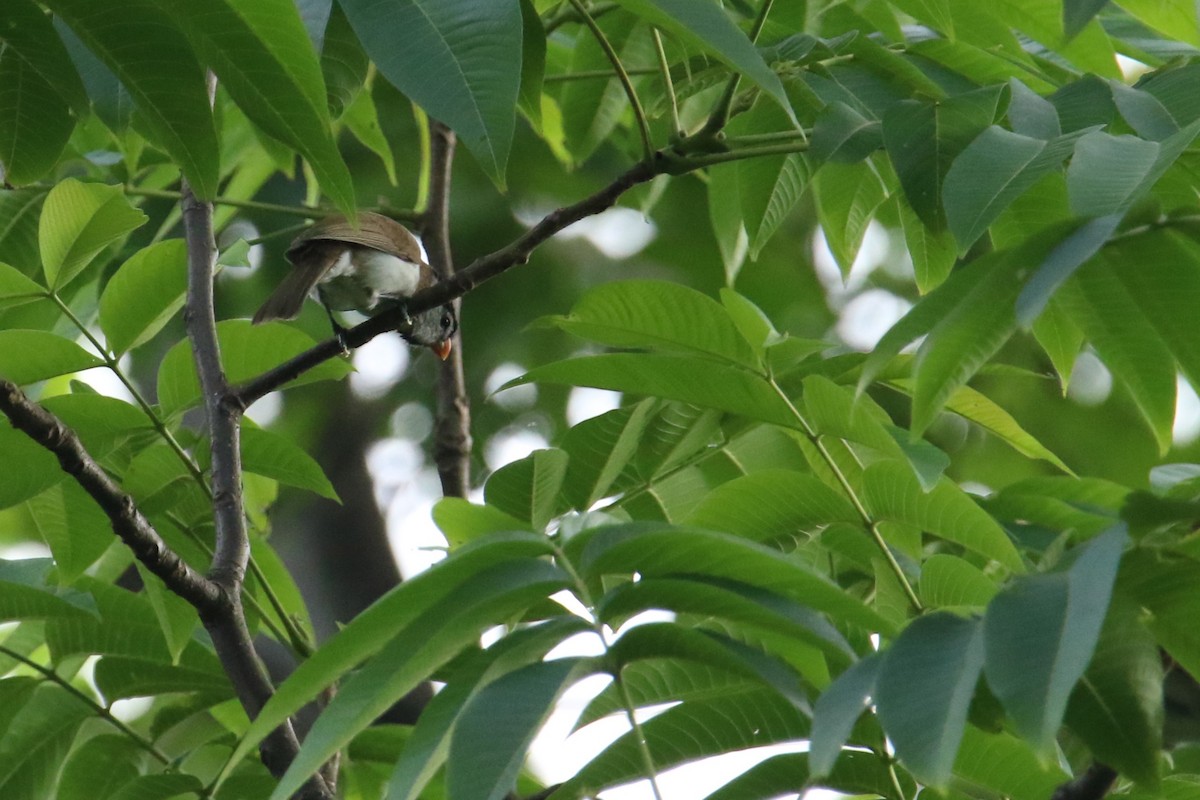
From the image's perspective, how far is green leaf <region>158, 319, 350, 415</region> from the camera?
2.86 meters

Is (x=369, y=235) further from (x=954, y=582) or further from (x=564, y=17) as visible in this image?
(x=954, y=582)

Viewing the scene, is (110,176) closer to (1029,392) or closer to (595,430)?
(595,430)

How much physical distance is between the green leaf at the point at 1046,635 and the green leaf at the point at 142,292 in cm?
196

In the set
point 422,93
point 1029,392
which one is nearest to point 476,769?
point 422,93

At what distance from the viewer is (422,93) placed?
6.11ft

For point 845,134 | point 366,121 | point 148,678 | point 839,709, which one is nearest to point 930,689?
point 839,709

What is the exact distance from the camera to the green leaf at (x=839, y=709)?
4.35 ft

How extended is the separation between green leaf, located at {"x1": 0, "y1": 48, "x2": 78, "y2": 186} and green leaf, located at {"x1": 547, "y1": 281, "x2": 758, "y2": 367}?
1.01 metres

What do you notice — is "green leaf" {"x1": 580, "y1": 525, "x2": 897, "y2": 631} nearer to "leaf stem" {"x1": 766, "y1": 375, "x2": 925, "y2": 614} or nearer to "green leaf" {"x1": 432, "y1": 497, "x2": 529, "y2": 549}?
"leaf stem" {"x1": 766, "y1": 375, "x2": 925, "y2": 614}

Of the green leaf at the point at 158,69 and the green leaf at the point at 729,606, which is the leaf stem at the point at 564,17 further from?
the green leaf at the point at 729,606

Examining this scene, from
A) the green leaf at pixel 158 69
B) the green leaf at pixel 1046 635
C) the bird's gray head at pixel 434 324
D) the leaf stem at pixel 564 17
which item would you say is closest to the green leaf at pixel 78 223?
the green leaf at pixel 158 69

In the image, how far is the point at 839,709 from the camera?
1429 millimetres

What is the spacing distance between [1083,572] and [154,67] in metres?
1.50

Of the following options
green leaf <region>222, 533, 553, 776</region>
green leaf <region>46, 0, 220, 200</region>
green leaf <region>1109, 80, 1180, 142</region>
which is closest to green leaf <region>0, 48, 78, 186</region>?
green leaf <region>46, 0, 220, 200</region>
